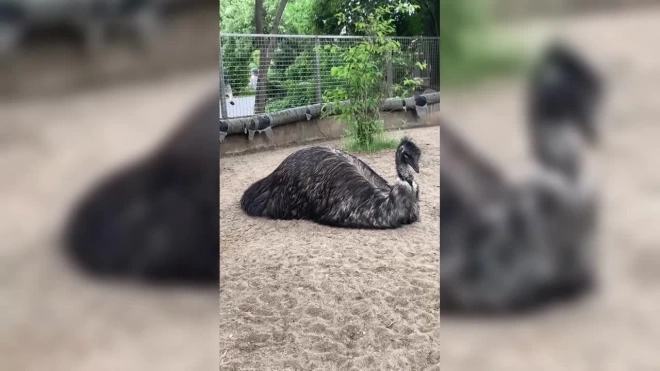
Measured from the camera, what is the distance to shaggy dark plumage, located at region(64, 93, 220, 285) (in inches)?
44.8

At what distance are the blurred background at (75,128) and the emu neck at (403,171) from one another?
3049 mm

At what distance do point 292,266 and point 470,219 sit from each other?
2.62m

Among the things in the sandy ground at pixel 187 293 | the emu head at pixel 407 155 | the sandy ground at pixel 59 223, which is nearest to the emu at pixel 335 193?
the emu head at pixel 407 155

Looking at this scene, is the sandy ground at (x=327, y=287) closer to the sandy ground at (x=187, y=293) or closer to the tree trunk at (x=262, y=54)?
the tree trunk at (x=262, y=54)

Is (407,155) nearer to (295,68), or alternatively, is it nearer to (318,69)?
(318,69)

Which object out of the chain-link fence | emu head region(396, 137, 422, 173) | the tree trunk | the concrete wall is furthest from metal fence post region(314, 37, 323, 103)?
emu head region(396, 137, 422, 173)

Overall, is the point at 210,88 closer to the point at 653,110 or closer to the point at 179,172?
the point at 179,172

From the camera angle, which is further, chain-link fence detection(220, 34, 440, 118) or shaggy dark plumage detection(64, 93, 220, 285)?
chain-link fence detection(220, 34, 440, 118)

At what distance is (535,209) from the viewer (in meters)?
1.28

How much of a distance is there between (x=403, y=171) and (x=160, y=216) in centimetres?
312

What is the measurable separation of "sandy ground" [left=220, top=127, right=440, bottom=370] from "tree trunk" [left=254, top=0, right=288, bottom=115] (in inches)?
14.8

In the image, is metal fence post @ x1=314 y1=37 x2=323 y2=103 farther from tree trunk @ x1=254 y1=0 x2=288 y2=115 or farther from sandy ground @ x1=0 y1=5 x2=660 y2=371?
sandy ground @ x1=0 y1=5 x2=660 y2=371

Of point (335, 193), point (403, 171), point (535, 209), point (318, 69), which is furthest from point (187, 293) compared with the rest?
point (318, 69)

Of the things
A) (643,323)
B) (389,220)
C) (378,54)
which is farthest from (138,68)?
(378,54)
